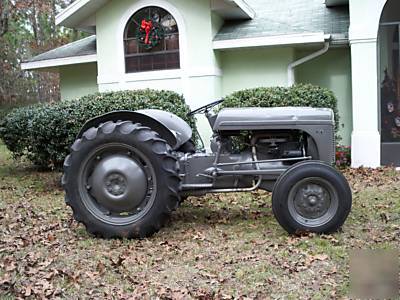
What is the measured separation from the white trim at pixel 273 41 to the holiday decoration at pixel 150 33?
52.3 inches

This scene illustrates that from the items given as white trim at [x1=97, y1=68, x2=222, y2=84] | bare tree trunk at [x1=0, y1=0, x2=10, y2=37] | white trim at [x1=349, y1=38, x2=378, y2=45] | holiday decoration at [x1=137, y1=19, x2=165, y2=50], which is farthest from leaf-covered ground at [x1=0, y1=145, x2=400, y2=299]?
bare tree trunk at [x1=0, y1=0, x2=10, y2=37]

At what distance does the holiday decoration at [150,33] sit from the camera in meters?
12.0

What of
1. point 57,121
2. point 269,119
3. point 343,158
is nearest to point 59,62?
point 57,121

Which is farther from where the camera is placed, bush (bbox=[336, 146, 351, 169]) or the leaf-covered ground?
bush (bbox=[336, 146, 351, 169])

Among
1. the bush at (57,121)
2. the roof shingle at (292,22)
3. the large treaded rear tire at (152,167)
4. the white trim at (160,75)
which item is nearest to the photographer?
the large treaded rear tire at (152,167)

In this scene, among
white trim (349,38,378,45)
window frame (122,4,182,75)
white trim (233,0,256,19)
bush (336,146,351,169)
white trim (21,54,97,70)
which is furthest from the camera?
white trim (21,54,97,70)

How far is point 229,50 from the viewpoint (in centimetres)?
1211

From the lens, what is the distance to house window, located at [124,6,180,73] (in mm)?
11969

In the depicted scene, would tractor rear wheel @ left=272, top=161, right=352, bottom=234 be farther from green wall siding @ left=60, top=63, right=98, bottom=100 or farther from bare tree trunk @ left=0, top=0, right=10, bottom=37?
bare tree trunk @ left=0, top=0, right=10, bottom=37

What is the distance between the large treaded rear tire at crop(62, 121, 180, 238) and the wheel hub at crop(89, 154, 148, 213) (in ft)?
0.51

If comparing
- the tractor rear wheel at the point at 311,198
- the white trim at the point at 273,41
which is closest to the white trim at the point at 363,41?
the white trim at the point at 273,41

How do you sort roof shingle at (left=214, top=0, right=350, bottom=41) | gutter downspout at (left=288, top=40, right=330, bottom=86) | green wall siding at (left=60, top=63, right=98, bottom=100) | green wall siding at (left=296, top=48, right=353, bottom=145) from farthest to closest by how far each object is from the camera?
green wall siding at (left=60, top=63, right=98, bottom=100) → green wall siding at (left=296, top=48, right=353, bottom=145) → roof shingle at (left=214, top=0, right=350, bottom=41) → gutter downspout at (left=288, top=40, right=330, bottom=86)

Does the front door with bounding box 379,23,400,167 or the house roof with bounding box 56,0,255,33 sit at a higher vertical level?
the house roof with bounding box 56,0,255,33

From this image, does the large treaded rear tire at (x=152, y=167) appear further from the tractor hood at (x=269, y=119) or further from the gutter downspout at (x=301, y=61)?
the gutter downspout at (x=301, y=61)
